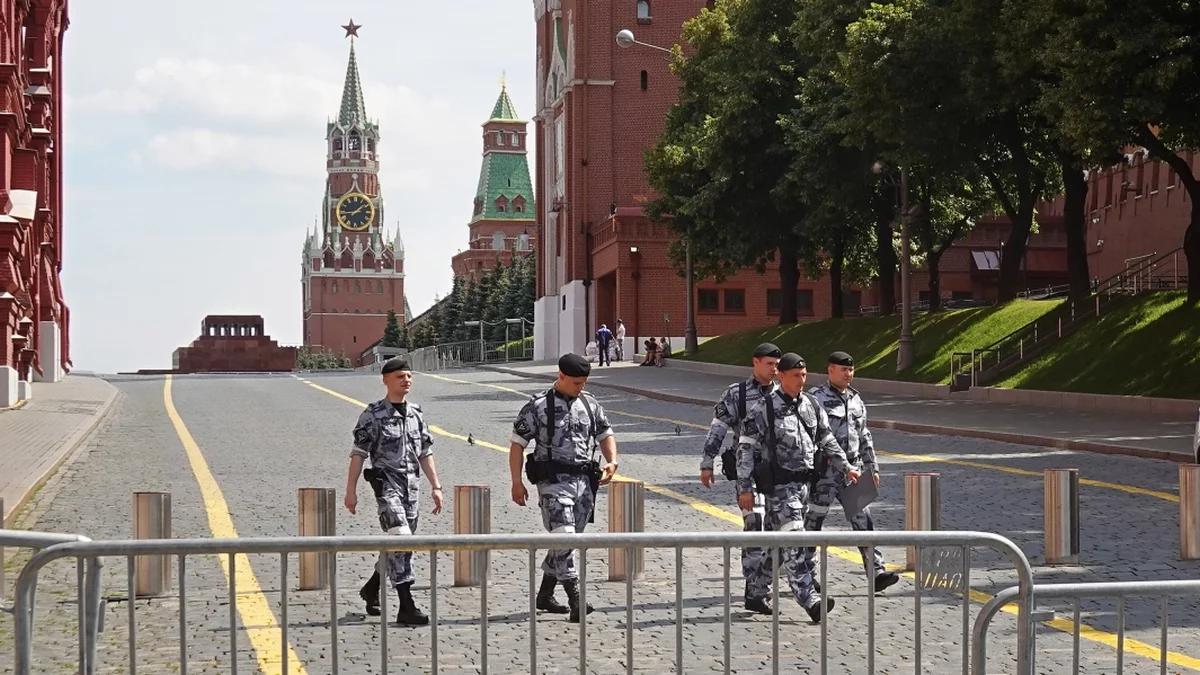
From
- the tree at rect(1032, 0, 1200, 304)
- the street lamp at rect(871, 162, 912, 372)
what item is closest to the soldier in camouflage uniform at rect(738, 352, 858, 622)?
the tree at rect(1032, 0, 1200, 304)

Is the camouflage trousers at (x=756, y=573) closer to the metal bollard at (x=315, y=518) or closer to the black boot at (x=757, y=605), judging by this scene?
the black boot at (x=757, y=605)

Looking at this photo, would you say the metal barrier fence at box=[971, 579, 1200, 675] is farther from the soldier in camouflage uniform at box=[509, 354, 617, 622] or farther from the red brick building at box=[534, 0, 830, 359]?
the red brick building at box=[534, 0, 830, 359]

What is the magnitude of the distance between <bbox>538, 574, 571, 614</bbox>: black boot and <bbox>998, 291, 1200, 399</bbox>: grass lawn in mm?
23748

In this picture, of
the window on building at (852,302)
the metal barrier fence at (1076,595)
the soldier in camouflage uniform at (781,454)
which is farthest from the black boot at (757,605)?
the window on building at (852,302)

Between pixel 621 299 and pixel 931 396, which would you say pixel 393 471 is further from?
pixel 621 299

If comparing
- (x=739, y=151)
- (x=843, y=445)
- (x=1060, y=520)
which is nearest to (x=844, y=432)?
(x=843, y=445)

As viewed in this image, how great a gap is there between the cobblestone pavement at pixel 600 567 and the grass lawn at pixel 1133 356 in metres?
6.96

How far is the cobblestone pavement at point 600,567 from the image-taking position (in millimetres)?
9148

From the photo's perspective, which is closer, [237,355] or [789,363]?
[789,363]

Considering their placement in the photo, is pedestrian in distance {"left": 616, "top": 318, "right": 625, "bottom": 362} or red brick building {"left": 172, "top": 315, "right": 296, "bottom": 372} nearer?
pedestrian in distance {"left": 616, "top": 318, "right": 625, "bottom": 362}

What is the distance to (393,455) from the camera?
11016 millimetres

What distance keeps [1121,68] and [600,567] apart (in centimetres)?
2126

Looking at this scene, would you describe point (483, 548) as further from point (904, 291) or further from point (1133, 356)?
point (904, 291)

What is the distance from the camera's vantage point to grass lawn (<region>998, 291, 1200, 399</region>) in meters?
34.1
